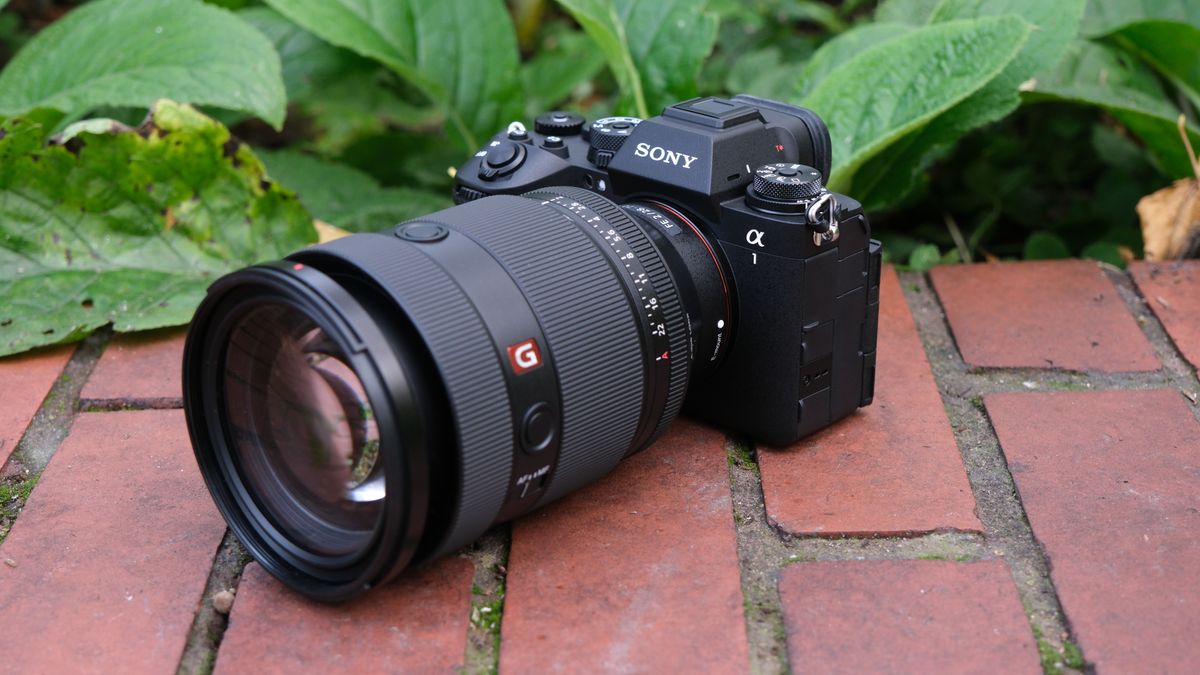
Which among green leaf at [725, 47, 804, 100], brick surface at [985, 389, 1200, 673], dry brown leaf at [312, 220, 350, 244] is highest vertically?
green leaf at [725, 47, 804, 100]

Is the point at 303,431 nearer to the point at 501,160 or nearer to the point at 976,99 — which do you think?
the point at 501,160

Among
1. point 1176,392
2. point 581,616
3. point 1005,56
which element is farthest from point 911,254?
point 581,616

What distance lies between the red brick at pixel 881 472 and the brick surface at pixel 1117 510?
0.25 ft

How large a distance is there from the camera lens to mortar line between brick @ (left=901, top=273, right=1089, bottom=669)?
0.36m

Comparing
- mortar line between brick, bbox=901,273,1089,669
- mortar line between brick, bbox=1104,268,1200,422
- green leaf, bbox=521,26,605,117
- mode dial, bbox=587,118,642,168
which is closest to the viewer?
mortar line between brick, bbox=901,273,1089,669

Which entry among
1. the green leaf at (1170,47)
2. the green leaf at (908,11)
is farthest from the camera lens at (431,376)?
the green leaf at (1170,47)

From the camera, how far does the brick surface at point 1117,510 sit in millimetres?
1177

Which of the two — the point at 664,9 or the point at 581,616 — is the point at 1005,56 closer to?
the point at 664,9

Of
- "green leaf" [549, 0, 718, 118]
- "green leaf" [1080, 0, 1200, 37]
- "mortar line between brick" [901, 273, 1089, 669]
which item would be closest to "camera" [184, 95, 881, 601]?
"mortar line between brick" [901, 273, 1089, 669]

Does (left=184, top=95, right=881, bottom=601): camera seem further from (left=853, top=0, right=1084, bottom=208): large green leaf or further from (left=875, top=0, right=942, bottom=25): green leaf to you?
(left=875, top=0, right=942, bottom=25): green leaf

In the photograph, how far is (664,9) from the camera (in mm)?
2051

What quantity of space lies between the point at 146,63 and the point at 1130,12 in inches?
61.1

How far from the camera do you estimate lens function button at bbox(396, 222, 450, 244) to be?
1207 mm

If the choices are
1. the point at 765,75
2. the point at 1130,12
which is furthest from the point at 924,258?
the point at 1130,12
